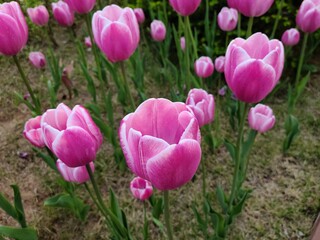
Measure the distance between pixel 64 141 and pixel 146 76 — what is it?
1716 mm

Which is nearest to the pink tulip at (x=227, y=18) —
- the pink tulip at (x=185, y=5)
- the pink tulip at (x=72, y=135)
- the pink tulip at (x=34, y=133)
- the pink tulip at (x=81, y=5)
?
the pink tulip at (x=185, y=5)

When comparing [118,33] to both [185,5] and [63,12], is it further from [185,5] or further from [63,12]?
[63,12]

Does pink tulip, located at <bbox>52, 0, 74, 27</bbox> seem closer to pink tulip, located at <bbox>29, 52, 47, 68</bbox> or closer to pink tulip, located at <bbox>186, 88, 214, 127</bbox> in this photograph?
pink tulip, located at <bbox>29, 52, 47, 68</bbox>

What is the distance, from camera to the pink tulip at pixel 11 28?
1.23m

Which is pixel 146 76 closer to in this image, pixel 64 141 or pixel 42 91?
pixel 42 91

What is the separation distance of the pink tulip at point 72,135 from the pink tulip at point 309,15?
112 centimetres

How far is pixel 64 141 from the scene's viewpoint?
87cm

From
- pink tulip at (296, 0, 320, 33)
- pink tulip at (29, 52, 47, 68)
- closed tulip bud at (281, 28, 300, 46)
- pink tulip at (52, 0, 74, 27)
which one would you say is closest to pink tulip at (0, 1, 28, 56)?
pink tulip at (52, 0, 74, 27)

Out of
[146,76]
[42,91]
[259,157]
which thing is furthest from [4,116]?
[259,157]

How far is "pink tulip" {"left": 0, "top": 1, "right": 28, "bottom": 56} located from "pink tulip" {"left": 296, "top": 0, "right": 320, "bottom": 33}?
43.1 inches

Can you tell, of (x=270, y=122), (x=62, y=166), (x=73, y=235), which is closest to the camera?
(x=62, y=166)

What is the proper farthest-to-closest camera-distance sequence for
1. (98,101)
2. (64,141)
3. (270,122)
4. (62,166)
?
1. (98,101)
2. (270,122)
3. (62,166)
4. (64,141)

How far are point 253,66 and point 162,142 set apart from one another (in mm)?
352

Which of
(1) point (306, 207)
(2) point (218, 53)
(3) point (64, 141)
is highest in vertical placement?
(3) point (64, 141)
